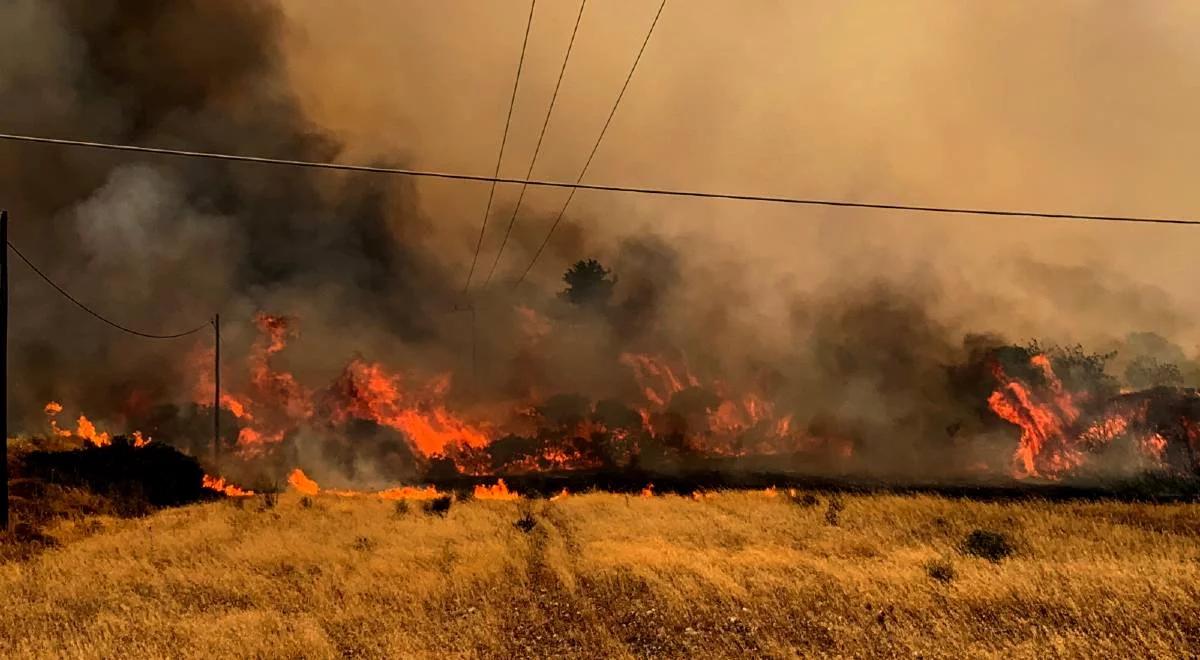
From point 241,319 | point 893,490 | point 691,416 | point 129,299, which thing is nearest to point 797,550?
point 893,490

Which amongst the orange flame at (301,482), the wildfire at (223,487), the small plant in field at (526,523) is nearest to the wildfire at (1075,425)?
the small plant in field at (526,523)

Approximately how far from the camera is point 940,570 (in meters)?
12.3

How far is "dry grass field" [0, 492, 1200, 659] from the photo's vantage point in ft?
31.2

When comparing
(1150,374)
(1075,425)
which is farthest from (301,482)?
(1150,374)

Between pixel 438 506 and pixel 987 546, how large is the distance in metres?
14.0

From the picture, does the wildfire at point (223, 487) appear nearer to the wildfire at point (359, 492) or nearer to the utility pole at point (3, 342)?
the wildfire at point (359, 492)

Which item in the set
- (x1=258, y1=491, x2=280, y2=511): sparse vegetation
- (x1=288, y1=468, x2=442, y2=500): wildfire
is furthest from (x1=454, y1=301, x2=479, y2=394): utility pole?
(x1=258, y1=491, x2=280, y2=511): sparse vegetation

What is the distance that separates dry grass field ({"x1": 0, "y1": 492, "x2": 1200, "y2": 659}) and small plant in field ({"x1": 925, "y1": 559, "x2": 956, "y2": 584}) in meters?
0.05

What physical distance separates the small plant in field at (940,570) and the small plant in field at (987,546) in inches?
45.8

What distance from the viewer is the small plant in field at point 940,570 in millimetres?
11867

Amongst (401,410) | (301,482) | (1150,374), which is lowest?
(301,482)

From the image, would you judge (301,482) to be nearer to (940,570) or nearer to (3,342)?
(3,342)

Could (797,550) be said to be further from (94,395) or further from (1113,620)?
(94,395)

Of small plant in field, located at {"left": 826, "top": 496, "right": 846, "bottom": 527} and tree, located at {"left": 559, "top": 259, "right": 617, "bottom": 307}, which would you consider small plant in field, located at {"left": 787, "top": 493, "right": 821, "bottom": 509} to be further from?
tree, located at {"left": 559, "top": 259, "right": 617, "bottom": 307}
